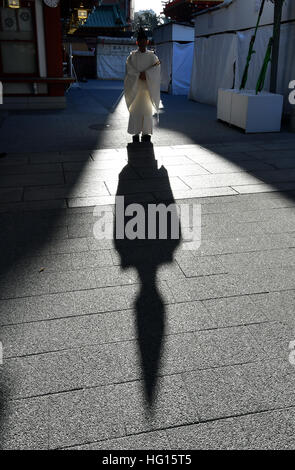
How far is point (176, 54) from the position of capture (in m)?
18.5

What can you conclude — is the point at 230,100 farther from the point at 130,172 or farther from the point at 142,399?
the point at 142,399

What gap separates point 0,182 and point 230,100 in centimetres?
636

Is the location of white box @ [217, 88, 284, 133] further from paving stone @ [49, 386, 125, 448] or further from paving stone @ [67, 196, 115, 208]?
paving stone @ [49, 386, 125, 448]

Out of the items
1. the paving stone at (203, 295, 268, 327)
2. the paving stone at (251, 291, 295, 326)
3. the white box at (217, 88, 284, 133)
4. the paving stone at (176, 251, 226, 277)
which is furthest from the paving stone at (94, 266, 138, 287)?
the white box at (217, 88, 284, 133)

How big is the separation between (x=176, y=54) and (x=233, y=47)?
5761 mm

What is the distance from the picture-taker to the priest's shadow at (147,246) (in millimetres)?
2371

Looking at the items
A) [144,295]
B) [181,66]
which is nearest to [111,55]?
[181,66]

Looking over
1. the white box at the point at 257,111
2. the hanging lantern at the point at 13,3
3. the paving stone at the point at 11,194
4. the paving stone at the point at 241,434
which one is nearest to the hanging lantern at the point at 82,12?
the hanging lantern at the point at 13,3

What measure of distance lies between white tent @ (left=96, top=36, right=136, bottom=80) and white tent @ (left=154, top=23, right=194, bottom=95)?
1047 cm

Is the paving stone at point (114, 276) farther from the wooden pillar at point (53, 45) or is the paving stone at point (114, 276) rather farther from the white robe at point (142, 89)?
the wooden pillar at point (53, 45)

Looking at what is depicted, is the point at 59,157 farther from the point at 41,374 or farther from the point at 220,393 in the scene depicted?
the point at 220,393

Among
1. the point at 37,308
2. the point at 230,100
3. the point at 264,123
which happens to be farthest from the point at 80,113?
the point at 37,308

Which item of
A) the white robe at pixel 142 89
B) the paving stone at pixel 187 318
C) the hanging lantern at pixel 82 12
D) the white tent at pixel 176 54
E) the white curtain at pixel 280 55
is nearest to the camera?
the paving stone at pixel 187 318

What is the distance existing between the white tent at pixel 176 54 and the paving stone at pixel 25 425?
18.4 meters
